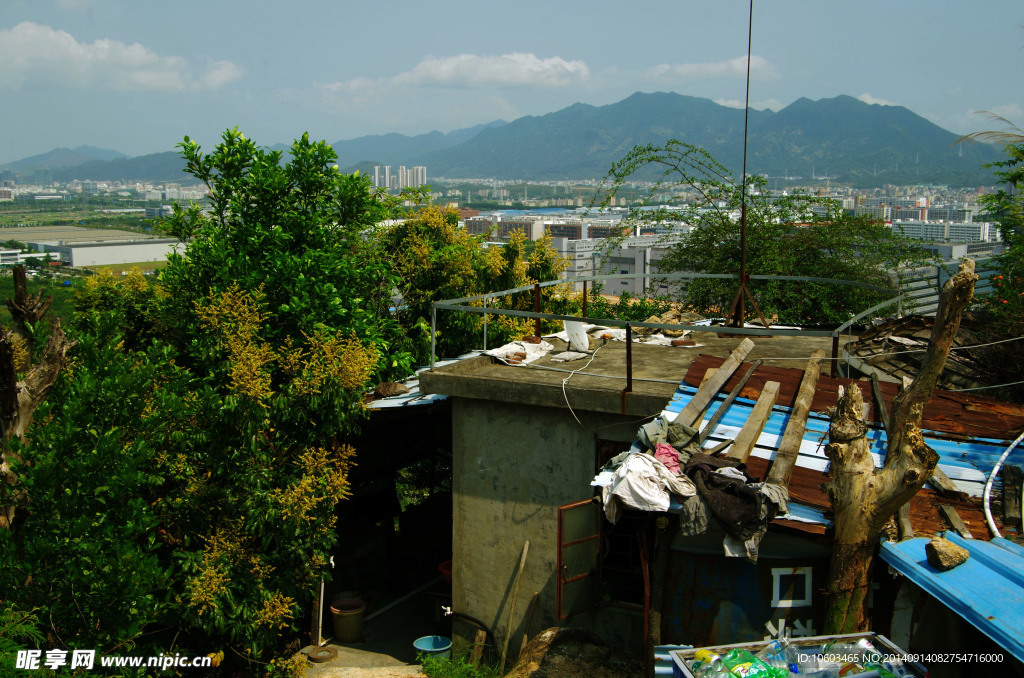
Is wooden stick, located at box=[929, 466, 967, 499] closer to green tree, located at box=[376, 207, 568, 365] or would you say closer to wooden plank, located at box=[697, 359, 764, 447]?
wooden plank, located at box=[697, 359, 764, 447]

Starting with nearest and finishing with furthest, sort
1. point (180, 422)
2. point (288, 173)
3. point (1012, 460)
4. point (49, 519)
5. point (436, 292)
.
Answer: point (1012, 460) < point (49, 519) < point (180, 422) < point (288, 173) < point (436, 292)

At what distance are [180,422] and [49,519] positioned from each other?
163 cm

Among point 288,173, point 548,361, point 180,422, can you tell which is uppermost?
point 288,173

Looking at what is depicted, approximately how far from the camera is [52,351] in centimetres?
813

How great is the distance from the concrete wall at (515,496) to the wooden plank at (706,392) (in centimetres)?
77

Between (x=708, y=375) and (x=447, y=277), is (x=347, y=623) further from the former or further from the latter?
(x=447, y=277)

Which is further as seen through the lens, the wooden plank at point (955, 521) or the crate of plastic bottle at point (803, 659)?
the wooden plank at point (955, 521)

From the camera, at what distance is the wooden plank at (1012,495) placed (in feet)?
17.9

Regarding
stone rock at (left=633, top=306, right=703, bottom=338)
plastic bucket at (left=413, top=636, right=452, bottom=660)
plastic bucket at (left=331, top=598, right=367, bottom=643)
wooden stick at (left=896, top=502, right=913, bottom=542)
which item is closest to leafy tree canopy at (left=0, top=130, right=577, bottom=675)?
plastic bucket at (left=331, top=598, right=367, bottom=643)

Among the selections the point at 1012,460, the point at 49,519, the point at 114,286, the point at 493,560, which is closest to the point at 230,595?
the point at 49,519

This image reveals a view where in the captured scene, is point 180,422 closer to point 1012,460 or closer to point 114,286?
point 114,286

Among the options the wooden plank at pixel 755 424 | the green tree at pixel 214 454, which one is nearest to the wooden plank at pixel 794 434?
the wooden plank at pixel 755 424

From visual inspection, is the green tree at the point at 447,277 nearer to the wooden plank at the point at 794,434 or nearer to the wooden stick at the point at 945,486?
the wooden plank at the point at 794,434

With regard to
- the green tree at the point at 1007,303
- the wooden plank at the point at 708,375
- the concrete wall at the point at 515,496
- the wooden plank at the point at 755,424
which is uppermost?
the green tree at the point at 1007,303
